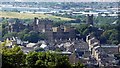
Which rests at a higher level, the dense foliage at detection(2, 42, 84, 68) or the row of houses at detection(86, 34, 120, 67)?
the dense foliage at detection(2, 42, 84, 68)

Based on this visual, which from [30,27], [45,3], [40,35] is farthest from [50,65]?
[45,3]

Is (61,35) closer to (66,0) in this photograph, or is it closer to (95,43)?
(95,43)

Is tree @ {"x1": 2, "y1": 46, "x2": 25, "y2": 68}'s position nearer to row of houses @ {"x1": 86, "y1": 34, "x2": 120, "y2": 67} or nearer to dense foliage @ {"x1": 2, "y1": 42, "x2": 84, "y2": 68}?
dense foliage @ {"x1": 2, "y1": 42, "x2": 84, "y2": 68}

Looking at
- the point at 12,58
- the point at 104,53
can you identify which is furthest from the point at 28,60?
the point at 104,53

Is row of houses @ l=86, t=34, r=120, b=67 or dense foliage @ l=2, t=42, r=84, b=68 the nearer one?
dense foliage @ l=2, t=42, r=84, b=68

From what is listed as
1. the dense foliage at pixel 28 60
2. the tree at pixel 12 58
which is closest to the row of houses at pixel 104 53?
the dense foliage at pixel 28 60

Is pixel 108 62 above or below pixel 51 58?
below

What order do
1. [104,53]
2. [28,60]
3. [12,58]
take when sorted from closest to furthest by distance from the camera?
[12,58]
[28,60]
[104,53]

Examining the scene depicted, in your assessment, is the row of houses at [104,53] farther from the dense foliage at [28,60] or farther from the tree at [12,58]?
the tree at [12,58]

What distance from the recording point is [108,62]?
10.2 meters

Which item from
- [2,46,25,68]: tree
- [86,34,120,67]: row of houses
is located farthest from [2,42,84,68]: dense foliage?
[86,34,120,67]: row of houses

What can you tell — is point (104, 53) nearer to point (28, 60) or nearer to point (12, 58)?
point (28, 60)

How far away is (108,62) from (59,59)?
218 inches

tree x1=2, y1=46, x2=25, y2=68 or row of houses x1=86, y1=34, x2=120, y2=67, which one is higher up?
tree x1=2, y1=46, x2=25, y2=68
